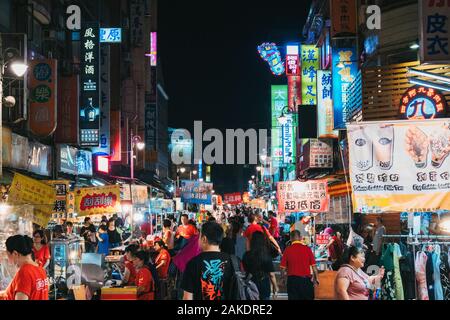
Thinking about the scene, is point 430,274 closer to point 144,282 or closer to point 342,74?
point 144,282

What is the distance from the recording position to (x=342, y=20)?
902 inches

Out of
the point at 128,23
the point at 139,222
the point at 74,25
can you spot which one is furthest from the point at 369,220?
the point at 128,23

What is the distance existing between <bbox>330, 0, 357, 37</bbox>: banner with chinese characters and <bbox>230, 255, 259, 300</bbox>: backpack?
17.7 meters

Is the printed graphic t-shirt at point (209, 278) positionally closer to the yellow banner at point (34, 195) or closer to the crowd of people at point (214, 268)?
the crowd of people at point (214, 268)

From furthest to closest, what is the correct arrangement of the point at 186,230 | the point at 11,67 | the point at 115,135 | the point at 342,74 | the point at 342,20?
the point at 115,135
the point at 342,74
the point at 342,20
the point at 11,67
the point at 186,230

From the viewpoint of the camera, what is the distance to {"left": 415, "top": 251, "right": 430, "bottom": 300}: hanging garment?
9.40m

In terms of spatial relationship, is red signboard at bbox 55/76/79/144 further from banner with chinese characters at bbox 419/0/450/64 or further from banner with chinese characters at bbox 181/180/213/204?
banner with chinese characters at bbox 419/0/450/64

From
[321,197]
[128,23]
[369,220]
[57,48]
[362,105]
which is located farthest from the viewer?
[128,23]

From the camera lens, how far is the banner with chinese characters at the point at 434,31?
11.0 meters

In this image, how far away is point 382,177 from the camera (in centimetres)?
817

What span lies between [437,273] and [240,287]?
4224 millimetres

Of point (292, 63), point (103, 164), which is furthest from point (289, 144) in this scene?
point (103, 164)
